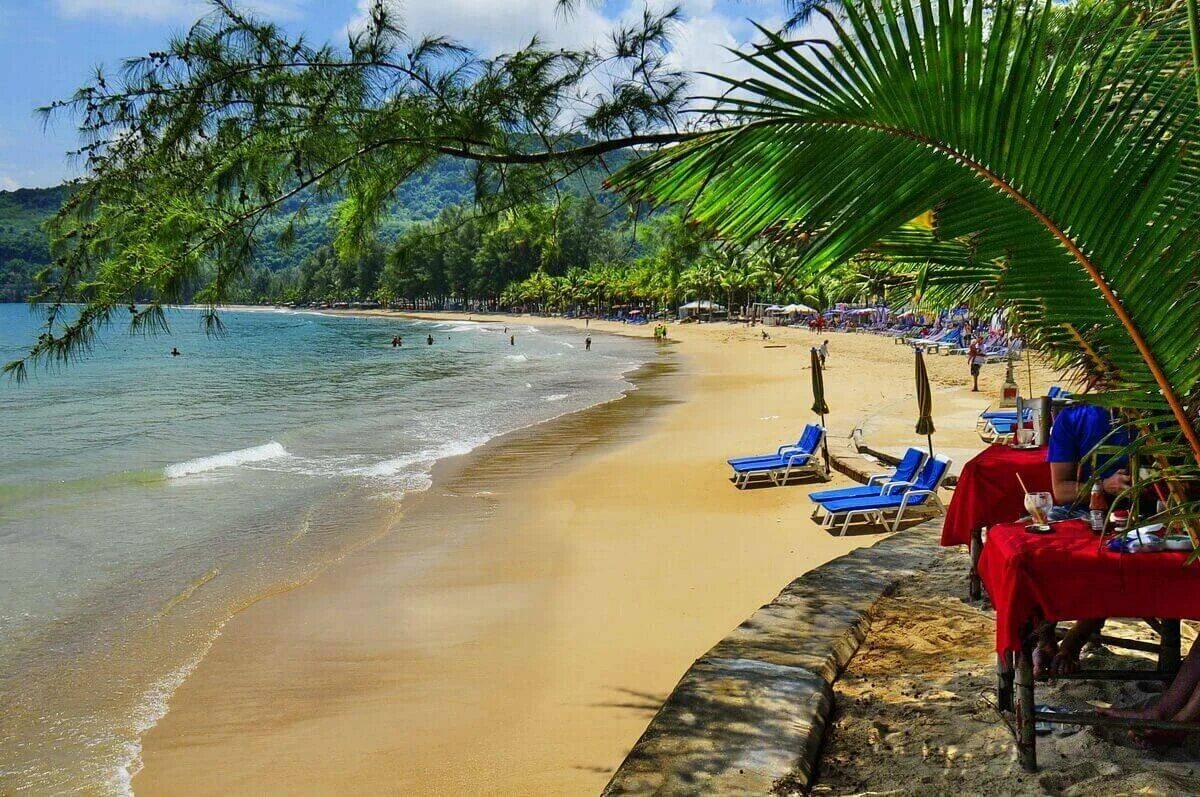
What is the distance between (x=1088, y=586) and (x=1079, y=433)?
96 centimetres

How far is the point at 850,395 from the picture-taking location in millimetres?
22109

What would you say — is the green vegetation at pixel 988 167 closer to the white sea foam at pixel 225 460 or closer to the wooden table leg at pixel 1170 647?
the wooden table leg at pixel 1170 647

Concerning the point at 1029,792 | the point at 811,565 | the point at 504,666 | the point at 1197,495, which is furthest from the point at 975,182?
the point at 811,565

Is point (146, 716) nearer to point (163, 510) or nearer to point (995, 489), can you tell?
point (995, 489)

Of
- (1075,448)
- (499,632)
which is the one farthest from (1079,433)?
(499,632)

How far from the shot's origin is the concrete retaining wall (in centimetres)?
285

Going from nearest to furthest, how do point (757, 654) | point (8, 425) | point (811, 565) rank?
point (757, 654) → point (811, 565) → point (8, 425)

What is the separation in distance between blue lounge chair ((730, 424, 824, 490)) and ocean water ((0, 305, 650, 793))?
15.0ft

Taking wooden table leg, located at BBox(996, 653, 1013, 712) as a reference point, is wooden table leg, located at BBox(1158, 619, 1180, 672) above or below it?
above

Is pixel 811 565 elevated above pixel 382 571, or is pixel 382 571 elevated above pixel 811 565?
pixel 811 565

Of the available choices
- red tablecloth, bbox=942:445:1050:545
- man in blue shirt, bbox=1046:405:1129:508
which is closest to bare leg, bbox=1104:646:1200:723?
man in blue shirt, bbox=1046:405:1129:508

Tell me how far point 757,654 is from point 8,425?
2857cm

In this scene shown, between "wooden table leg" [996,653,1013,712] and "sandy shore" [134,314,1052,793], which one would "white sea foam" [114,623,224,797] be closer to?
"sandy shore" [134,314,1052,793]

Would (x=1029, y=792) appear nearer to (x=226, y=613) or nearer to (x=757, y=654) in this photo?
(x=757, y=654)
